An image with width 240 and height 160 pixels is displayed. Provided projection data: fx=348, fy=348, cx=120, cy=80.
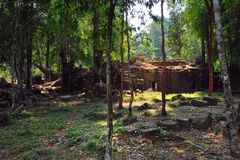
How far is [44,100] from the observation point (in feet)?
84.5

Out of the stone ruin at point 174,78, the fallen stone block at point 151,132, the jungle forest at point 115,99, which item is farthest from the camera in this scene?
the stone ruin at point 174,78

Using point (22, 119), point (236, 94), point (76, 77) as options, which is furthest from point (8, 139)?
point (236, 94)

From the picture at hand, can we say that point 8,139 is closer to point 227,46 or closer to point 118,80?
point 118,80

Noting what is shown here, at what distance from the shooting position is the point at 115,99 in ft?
80.7

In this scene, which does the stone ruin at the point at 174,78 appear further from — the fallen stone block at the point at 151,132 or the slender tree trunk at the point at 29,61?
the fallen stone block at the point at 151,132

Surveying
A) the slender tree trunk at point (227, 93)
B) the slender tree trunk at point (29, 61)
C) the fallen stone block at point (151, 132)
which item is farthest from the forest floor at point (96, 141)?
the slender tree trunk at point (29, 61)

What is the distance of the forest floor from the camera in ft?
38.3

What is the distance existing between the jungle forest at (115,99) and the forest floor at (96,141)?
0.12 ft

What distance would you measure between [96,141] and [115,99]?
12.2m

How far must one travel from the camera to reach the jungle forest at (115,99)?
455 inches

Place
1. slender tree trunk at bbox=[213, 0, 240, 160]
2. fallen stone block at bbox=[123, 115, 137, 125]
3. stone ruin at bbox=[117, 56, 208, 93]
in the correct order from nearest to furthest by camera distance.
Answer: slender tree trunk at bbox=[213, 0, 240, 160] → fallen stone block at bbox=[123, 115, 137, 125] → stone ruin at bbox=[117, 56, 208, 93]

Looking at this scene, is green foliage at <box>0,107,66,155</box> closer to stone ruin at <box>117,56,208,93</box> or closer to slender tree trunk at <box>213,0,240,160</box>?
slender tree trunk at <box>213,0,240,160</box>

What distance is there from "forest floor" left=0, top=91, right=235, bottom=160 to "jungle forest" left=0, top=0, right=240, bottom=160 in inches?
1.4

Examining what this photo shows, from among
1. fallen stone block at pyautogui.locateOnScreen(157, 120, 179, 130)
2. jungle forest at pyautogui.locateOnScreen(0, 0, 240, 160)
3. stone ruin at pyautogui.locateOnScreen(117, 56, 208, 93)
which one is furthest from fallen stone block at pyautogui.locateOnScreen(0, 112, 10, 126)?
stone ruin at pyautogui.locateOnScreen(117, 56, 208, 93)
